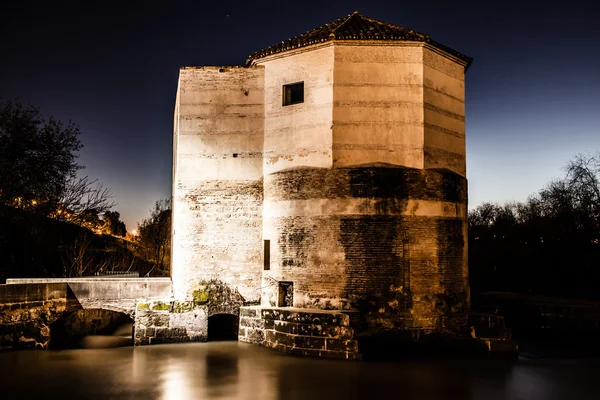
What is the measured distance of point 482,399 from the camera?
34.2 feet

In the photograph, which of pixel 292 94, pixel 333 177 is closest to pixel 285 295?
pixel 333 177

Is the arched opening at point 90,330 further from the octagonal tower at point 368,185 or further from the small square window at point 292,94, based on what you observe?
the small square window at point 292,94

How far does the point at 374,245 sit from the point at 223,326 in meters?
6.51

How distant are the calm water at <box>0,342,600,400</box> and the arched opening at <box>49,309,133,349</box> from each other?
4.66 ft

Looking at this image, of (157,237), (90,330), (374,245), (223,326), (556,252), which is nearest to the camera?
(374,245)

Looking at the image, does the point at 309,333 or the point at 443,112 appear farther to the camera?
the point at 443,112

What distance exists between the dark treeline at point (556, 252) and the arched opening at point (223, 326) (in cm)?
1230

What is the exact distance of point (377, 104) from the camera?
14680 mm

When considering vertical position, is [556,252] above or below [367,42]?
below

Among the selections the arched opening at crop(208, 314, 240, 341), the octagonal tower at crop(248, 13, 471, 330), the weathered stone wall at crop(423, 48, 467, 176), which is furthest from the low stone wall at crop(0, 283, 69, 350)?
the weathered stone wall at crop(423, 48, 467, 176)

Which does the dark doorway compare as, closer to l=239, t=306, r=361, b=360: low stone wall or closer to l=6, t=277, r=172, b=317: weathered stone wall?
l=239, t=306, r=361, b=360: low stone wall

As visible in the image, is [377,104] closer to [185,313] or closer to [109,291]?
[185,313]

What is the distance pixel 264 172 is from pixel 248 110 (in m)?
2.06

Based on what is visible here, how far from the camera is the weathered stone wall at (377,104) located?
47.8 ft
